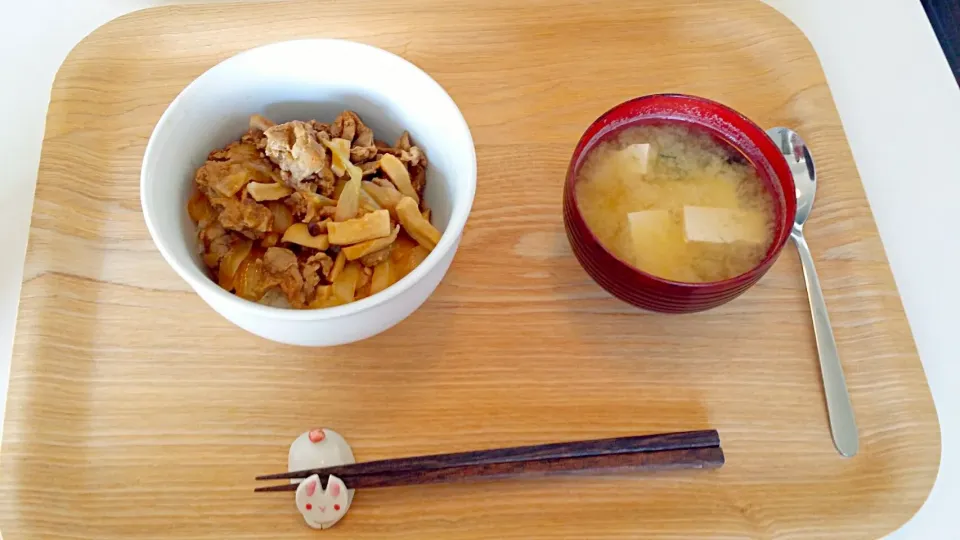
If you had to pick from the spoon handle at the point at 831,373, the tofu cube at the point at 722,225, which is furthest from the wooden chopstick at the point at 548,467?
the tofu cube at the point at 722,225

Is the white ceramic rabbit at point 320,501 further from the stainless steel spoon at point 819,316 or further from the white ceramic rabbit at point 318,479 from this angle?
the stainless steel spoon at point 819,316

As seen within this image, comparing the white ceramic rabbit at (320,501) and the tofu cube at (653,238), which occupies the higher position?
the tofu cube at (653,238)

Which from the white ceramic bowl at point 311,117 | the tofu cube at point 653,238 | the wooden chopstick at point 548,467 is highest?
the white ceramic bowl at point 311,117

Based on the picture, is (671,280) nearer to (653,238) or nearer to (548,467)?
(653,238)

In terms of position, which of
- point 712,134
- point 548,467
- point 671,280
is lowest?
point 548,467

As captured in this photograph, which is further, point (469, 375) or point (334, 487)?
point (469, 375)

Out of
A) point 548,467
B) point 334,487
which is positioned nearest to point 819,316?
point 548,467

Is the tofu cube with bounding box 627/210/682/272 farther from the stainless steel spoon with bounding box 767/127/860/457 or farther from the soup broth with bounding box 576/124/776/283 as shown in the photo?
the stainless steel spoon with bounding box 767/127/860/457

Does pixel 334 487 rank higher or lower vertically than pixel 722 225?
lower

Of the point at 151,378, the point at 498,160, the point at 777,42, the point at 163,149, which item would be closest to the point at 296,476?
the point at 151,378
